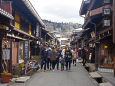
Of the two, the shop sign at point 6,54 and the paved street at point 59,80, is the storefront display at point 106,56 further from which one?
the shop sign at point 6,54

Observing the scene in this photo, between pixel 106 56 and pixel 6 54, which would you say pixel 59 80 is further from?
pixel 106 56

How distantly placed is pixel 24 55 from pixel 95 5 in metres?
9.36

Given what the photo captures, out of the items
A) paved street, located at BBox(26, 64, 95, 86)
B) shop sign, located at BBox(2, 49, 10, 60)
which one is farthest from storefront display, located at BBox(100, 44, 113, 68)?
shop sign, located at BBox(2, 49, 10, 60)

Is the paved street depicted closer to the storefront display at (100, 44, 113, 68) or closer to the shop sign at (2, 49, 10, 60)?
the shop sign at (2, 49, 10, 60)

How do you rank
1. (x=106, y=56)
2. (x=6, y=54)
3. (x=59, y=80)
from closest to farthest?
(x=6, y=54) → (x=59, y=80) → (x=106, y=56)

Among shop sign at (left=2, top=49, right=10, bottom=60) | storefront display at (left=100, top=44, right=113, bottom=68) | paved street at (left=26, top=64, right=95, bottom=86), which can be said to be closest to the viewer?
paved street at (left=26, top=64, right=95, bottom=86)

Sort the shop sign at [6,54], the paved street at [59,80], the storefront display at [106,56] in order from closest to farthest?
the paved street at [59,80] → the shop sign at [6,54] → the storefront display at [106,56]

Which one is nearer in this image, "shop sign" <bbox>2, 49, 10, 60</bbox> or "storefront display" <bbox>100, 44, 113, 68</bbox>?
"shop sign" <bbox>2, 49, 10, 60</bbox>

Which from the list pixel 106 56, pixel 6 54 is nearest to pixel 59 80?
pixel 6 54

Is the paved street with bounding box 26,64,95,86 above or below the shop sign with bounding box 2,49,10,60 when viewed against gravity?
below

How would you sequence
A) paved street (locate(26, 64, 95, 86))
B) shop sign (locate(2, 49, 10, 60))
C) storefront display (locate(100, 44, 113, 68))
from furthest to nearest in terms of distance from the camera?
storefront display (locate(100, 44, 113, 68)) < shop sign (locate(2, 49, 10, 60)) < paved street (locate(26, 64, 95, 86))

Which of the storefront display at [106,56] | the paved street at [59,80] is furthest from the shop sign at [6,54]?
the storefront display at [106,56]

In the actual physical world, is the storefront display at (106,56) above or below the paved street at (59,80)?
above

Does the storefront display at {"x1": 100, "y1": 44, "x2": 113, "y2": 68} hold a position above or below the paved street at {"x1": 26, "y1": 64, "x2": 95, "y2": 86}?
above
